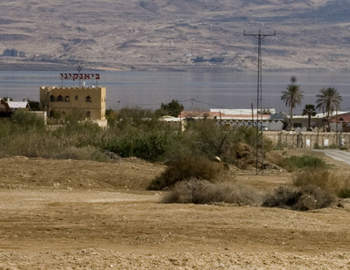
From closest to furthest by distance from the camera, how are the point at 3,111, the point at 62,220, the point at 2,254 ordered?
the point at 2,254
the point at 62,220
the point at 3,111

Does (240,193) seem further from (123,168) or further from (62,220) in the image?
(123,168)

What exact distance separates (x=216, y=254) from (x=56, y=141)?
893 inches

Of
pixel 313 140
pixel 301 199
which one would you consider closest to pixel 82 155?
pixel 301 199

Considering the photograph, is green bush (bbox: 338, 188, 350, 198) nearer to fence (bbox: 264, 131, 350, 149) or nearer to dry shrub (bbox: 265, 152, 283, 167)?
dry shrub (bbox: 265, 152, 283, 167)

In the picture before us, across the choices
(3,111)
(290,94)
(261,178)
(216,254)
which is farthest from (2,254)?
(290,94)

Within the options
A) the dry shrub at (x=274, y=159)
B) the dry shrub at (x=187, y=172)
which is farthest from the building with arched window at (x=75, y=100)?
the dry shrub at (x=187, y=172)

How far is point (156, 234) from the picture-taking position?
11.9 meters

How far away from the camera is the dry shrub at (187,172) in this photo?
63.4 ft

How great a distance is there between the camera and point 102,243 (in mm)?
11203

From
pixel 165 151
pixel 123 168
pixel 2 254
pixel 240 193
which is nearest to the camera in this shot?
pixel 2 254

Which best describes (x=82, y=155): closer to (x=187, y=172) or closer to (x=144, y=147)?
(x=144, y=147)

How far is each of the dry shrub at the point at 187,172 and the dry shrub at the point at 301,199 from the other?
3769mm

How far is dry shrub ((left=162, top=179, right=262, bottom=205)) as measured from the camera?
15.7m

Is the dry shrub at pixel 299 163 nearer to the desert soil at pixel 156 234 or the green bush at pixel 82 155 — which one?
the green bush at pixel 82 155
